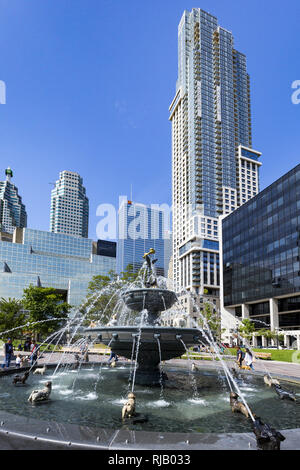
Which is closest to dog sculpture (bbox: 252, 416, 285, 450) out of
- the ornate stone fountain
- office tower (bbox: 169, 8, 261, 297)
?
the ornate stone fountain

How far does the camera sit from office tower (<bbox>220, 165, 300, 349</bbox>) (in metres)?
61.4

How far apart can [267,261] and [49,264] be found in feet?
276

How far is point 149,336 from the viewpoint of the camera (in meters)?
10.7

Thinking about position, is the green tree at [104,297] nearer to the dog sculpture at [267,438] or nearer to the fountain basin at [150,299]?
the fountain basin at [150,299]

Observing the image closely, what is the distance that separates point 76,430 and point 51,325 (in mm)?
42945

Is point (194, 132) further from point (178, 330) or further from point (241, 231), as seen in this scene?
point (178, 330)

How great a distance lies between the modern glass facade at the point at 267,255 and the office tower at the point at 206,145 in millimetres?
30318

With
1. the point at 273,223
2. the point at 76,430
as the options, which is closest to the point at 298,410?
the point at 76,430

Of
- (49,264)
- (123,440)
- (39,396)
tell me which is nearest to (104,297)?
(39,396)

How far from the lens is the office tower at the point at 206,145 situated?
11450cm

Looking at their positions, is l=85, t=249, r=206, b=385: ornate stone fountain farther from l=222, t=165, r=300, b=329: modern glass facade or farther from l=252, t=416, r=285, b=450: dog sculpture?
l=222, t=165, r=300, b=329: modern glass facade

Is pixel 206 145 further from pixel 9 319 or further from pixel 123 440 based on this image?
pixel 123 440

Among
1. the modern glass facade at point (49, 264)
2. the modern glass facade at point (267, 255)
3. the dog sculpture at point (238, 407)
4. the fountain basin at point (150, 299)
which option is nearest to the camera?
the dog sculpture at point (238, 407)

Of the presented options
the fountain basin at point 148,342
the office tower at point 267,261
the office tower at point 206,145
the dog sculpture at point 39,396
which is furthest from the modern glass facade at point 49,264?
the dog sculpture at point 39,396
